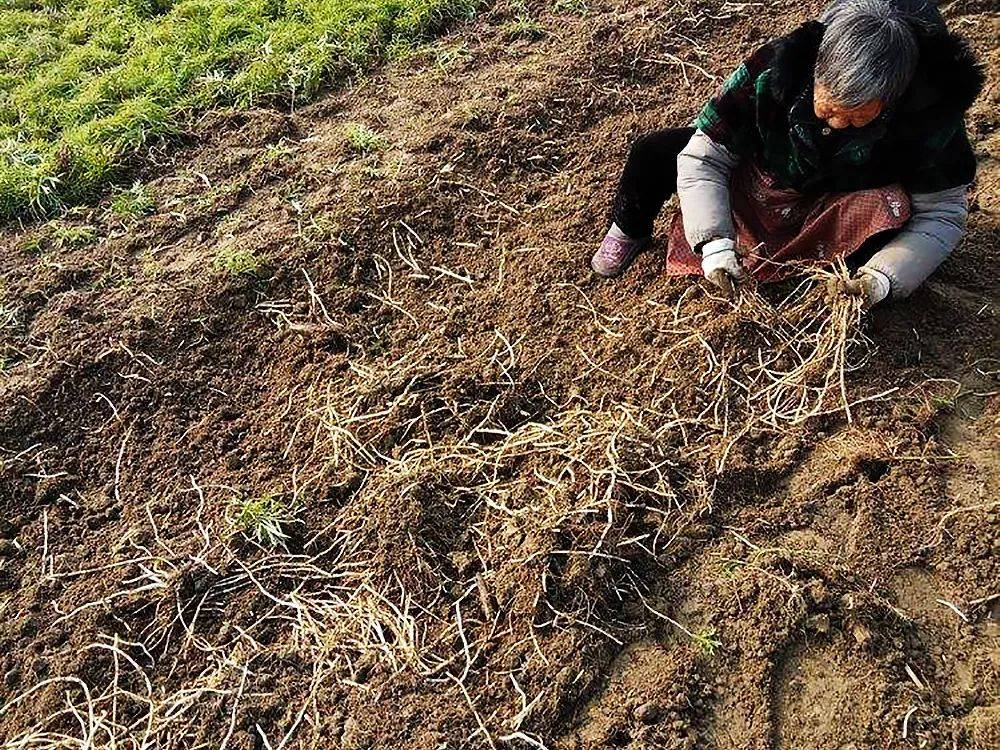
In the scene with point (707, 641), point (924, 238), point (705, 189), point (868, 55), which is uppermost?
point (868, 55)

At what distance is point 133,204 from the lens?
377 centimetres

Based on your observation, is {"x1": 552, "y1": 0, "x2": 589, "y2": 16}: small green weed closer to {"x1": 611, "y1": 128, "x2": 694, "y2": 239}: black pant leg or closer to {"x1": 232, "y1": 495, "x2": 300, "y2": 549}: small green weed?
{"x1": 611, "y1": 128, "x2": 694, "y2": 239}: black pant leg

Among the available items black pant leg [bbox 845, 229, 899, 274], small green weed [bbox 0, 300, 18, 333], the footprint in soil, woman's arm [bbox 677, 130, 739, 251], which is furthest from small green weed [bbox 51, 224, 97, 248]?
the footprint in soil

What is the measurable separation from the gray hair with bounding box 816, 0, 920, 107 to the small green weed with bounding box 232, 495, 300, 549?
6.76 feet

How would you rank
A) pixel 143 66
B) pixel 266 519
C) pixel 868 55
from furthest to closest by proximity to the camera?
pixel 143 66 → pixel 266 519 → pixel 868 55

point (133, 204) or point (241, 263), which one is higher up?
point (133, 204)

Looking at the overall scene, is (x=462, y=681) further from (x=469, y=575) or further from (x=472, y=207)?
(x=472, y=207)

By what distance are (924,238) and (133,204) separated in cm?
326

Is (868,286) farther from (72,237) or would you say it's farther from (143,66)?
(143,66)

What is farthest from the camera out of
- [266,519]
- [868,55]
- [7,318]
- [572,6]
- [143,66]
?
[572,6]

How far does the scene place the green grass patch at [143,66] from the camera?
394 centimetres

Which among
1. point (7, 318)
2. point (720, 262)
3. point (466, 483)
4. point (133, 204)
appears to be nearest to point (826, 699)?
point (466, 483)

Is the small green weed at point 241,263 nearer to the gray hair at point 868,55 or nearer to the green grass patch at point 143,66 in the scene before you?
the green grass patch at point 143,66

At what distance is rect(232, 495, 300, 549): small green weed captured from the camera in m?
2.61
